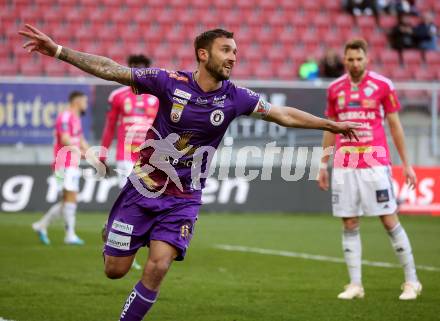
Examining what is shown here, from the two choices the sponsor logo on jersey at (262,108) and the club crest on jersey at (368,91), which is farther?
the club crest on jersey at (368,91)

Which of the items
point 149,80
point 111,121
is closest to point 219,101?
point 149,80

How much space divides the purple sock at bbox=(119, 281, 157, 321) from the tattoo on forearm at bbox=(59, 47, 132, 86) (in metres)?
1.52

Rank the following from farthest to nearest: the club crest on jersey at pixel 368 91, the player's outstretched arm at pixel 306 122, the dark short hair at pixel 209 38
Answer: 1. the club crest on jersey at pixel 368 91
2. the player's outstretched arm at pixel 306 122
3. the dark short hair at pixel 209 38

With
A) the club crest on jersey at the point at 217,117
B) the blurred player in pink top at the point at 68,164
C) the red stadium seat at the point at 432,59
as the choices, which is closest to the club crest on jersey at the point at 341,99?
the club crest on jersey at the point at 217,117

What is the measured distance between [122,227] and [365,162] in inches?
134

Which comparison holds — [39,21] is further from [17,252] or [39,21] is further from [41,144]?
[17,252]

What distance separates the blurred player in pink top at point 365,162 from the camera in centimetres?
948

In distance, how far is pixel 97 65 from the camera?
6.70 m

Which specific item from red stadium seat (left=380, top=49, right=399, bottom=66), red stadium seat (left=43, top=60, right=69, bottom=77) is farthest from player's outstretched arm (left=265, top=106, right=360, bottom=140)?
red stadium seat (left=380, top=49, right=399, bottom=66)

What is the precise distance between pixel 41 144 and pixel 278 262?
28.7 feet

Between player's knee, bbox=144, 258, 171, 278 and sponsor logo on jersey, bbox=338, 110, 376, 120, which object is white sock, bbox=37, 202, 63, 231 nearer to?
sponsor logo on jersey, bbox=338, 110, 376, 120

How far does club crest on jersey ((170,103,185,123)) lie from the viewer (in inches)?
270

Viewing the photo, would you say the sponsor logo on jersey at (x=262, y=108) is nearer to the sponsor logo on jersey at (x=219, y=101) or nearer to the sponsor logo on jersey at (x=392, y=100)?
the sponsor logo on jersey at (x=219, y=101)

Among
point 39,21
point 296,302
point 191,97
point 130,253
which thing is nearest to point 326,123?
point 191,97
